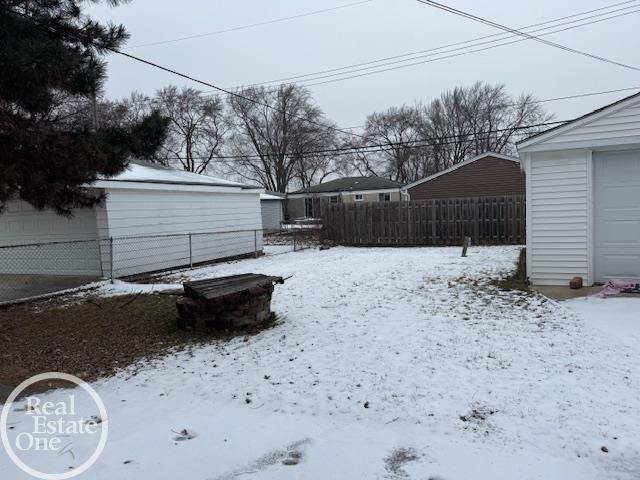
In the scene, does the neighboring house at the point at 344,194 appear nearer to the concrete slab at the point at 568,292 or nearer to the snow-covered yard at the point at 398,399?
the concrete slab at the point at 568,292

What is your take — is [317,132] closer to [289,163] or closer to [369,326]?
[289,163]

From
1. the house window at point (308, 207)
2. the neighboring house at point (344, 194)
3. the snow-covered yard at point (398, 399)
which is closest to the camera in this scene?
the snow-covered yard at point (398, 399)

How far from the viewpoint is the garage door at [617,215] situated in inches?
300

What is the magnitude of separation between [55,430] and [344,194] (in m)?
38.3

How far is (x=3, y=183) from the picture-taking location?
5.52 meters

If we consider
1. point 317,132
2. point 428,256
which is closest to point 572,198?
point 428,256

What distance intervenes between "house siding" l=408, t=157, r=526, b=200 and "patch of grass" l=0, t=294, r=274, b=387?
20115 mm

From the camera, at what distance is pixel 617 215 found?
25.5ft

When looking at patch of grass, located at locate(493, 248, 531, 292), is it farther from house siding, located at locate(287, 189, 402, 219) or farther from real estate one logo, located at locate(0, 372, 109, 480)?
house siding, located at locate(287, 189, 402, 219)

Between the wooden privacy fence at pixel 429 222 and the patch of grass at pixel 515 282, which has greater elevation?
the wooden privacy fence at pixel 429 222

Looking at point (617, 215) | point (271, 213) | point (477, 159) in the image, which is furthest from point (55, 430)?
point (271, 213)

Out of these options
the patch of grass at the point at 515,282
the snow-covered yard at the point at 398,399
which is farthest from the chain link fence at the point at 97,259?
the patch of grass at the point at 515,282

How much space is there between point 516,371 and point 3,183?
19.2 ft

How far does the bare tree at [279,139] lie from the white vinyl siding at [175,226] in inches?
1093
